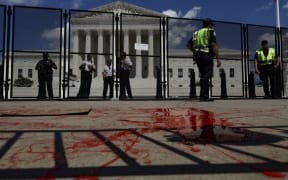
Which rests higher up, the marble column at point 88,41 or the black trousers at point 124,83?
the marble column at point 88,41

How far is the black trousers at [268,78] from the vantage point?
10.3 meters

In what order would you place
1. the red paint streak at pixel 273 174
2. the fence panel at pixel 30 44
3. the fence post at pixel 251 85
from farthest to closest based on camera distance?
the fence post at pixel 251 85 → the fence panel at pixel 30 44 → the red paint streak at pixel 273 174

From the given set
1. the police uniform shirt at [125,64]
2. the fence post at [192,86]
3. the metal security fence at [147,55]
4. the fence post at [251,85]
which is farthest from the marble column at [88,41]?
the fence post at [251,85]

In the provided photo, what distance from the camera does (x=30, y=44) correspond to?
9.36m

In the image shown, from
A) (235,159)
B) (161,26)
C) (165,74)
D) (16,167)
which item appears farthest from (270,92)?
(16,167)

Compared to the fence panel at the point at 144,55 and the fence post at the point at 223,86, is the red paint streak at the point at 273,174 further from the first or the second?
the fence post at the point at 223,86

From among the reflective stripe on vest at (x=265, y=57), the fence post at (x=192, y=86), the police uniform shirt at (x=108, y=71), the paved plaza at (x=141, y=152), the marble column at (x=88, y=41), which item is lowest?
the paved plaza at (x=141, y=152)

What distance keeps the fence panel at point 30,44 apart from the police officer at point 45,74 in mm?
141

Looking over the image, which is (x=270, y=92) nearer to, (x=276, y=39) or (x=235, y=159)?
(x=276, y=39)

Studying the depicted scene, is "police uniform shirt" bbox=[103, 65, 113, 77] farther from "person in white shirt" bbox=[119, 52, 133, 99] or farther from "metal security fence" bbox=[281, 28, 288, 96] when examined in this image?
"metal security fence" bbox=[281, 28, 288, 96]

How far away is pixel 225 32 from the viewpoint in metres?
11.2

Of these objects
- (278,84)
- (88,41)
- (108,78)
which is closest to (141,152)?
(108,78)

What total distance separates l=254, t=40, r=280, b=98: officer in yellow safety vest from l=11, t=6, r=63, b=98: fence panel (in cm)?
699

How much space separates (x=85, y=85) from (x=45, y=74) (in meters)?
1.42
